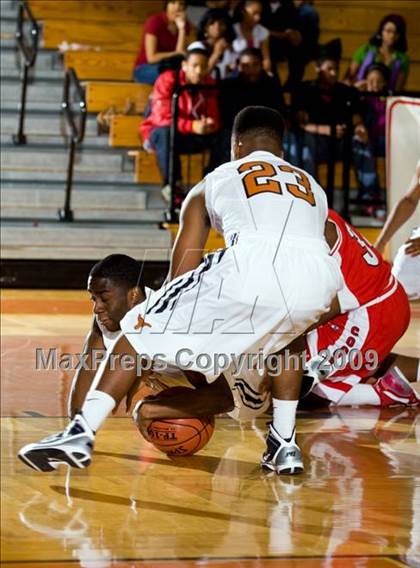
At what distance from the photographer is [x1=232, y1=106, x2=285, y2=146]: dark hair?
4875 mm

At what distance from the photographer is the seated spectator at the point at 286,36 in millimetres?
12203

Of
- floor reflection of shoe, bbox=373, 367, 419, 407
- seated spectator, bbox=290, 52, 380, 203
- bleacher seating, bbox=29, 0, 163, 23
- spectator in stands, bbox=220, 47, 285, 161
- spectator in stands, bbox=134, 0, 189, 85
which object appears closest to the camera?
floor reflection of shoe, bbox=373, 367, 419, 407

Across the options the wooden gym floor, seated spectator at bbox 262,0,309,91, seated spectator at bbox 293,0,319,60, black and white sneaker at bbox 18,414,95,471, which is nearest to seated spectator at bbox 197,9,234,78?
seated spectator at bbox 262,0,309,91

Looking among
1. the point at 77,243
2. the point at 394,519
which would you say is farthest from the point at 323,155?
the point at 394,519

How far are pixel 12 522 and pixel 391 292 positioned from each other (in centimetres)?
255

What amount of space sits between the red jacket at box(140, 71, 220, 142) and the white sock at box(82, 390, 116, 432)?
672cm

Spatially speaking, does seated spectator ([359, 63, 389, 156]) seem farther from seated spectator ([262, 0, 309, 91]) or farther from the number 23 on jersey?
the number 23 on jersey

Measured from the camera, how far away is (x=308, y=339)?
5.71 metres

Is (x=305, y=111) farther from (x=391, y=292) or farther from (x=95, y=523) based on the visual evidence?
(x=95, y=523)

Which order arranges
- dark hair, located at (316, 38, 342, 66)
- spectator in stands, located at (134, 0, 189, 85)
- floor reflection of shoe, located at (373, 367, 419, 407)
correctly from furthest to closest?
spectator in stands, located at (134, 0, 189, 85) < dark hair, located at (316, 38, 342, 66) < floor reflection of shoe, located at (373, 367, 419, 407)

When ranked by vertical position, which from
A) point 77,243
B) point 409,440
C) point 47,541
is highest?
point 47,541

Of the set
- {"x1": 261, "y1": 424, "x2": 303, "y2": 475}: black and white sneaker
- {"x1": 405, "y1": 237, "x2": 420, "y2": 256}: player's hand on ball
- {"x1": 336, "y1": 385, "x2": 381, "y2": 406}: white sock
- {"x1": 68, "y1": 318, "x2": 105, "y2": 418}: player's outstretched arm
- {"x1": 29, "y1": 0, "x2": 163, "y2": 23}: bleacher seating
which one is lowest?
{"x1": 336, "y1": 385, "x2": 381, "y2": 406}: white sock

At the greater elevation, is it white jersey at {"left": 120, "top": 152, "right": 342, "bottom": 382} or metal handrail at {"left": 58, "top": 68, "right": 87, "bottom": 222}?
white jersey at {"left": 120, "top": 152, "right": 342, "bottom": 382}

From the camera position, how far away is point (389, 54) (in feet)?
39.4
